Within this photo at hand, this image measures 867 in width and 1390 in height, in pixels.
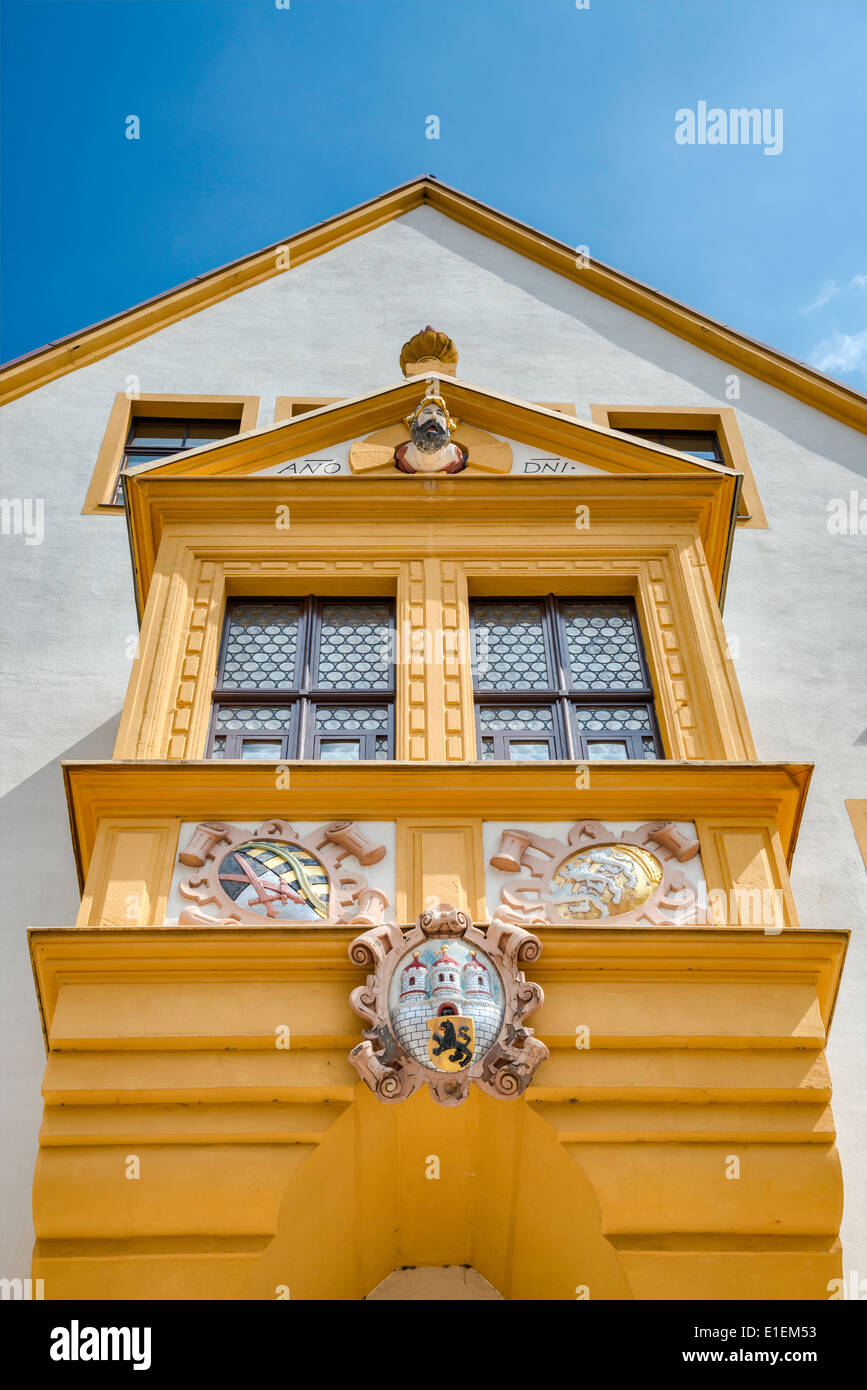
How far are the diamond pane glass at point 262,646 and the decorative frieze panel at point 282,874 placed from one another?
1546mm

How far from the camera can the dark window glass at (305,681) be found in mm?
8195

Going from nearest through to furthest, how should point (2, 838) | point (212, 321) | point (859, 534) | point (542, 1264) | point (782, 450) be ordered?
point (542, 1264)
point (2, 838)
point (859, 534)
point (782, 450)
point (212, 321)

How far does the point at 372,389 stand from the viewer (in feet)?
34.9

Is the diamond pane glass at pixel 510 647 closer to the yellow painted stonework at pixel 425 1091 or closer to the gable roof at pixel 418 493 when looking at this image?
the gable roof at pixel 418 493

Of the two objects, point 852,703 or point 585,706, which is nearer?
point 585,706

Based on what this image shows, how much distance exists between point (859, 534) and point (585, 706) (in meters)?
4.50

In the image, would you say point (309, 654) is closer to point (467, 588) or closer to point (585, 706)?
point (467, 588)

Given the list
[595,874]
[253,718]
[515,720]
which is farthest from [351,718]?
[595,874]

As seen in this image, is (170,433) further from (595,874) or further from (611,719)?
(595,874)

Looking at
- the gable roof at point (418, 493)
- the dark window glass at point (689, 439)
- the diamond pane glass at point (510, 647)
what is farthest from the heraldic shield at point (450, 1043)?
the dark window glass at point (689, 439)

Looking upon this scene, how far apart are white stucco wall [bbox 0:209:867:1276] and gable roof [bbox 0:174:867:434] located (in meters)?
0.14

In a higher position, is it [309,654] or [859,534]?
[859,534]

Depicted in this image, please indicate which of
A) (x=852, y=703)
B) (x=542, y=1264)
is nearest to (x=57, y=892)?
(x=542, y=1264)

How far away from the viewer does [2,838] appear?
30.2ft
